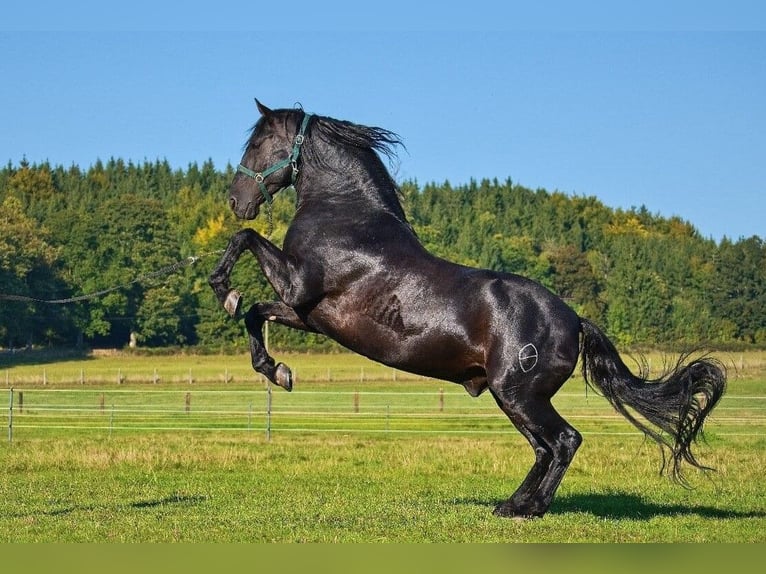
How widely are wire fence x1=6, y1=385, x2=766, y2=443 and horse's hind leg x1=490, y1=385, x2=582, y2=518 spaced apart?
12.6 m

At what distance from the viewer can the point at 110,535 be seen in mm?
9078

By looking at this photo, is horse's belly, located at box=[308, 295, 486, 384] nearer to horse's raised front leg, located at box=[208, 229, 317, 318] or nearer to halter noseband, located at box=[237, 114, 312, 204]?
horse's raised front leg, located at box=[208, 229, 317, 318]

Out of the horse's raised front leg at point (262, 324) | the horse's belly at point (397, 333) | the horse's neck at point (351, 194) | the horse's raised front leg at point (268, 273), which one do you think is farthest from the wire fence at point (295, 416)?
the horse's raised front leg at point (268, 273)

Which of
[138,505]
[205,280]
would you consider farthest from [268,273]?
[205,280]

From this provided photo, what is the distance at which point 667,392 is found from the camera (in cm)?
1097

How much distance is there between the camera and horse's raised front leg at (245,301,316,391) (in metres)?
10.1

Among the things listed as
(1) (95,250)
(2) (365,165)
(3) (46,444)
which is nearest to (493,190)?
(1) (95,250)

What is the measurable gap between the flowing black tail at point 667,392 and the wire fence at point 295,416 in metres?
11.5

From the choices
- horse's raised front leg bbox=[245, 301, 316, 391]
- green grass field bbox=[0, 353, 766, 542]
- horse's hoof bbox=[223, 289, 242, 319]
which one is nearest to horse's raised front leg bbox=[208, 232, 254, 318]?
horse's hoof bbox=[223, 289, 242, 319]

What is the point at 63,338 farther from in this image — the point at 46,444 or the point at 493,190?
the point at 493,190

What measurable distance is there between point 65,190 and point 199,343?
243 feet

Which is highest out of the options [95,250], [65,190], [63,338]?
[65,190]

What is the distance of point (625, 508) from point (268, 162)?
5222 millimetres

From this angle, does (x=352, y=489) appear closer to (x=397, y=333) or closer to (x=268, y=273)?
(x=397, y=333)
